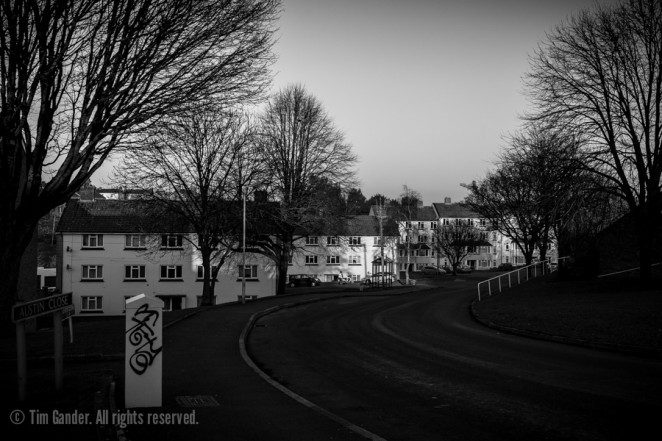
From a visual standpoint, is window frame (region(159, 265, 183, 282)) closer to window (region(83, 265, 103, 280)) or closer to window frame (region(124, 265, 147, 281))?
window frame (region(124, 265, 147, 281))

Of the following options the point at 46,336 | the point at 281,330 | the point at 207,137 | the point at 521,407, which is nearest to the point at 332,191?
the point at 207,137

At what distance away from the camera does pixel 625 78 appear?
928 inches

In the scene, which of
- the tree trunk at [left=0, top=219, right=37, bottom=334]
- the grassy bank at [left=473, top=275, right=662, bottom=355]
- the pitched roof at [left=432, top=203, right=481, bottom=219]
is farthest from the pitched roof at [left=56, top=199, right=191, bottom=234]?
the pitched roof at [left=432, top=203, right=481, bottom=219]

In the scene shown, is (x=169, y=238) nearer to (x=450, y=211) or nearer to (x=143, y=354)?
(x=143, y=354)

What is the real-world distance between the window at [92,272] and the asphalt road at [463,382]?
34.1 m

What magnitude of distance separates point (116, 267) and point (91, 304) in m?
3.78

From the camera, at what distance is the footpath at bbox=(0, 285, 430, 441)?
279 inches

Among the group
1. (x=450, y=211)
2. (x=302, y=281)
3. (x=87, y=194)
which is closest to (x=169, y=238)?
(x=87, y=194)

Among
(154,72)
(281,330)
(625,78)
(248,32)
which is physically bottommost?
(281,330)

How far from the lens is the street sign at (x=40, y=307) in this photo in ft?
27.5

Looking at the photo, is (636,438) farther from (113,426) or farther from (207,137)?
(207,137)

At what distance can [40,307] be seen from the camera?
8.98 m

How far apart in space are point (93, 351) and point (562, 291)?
21.6 metres

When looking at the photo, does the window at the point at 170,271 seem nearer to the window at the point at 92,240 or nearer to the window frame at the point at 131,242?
the window frame at the point at 131,242
